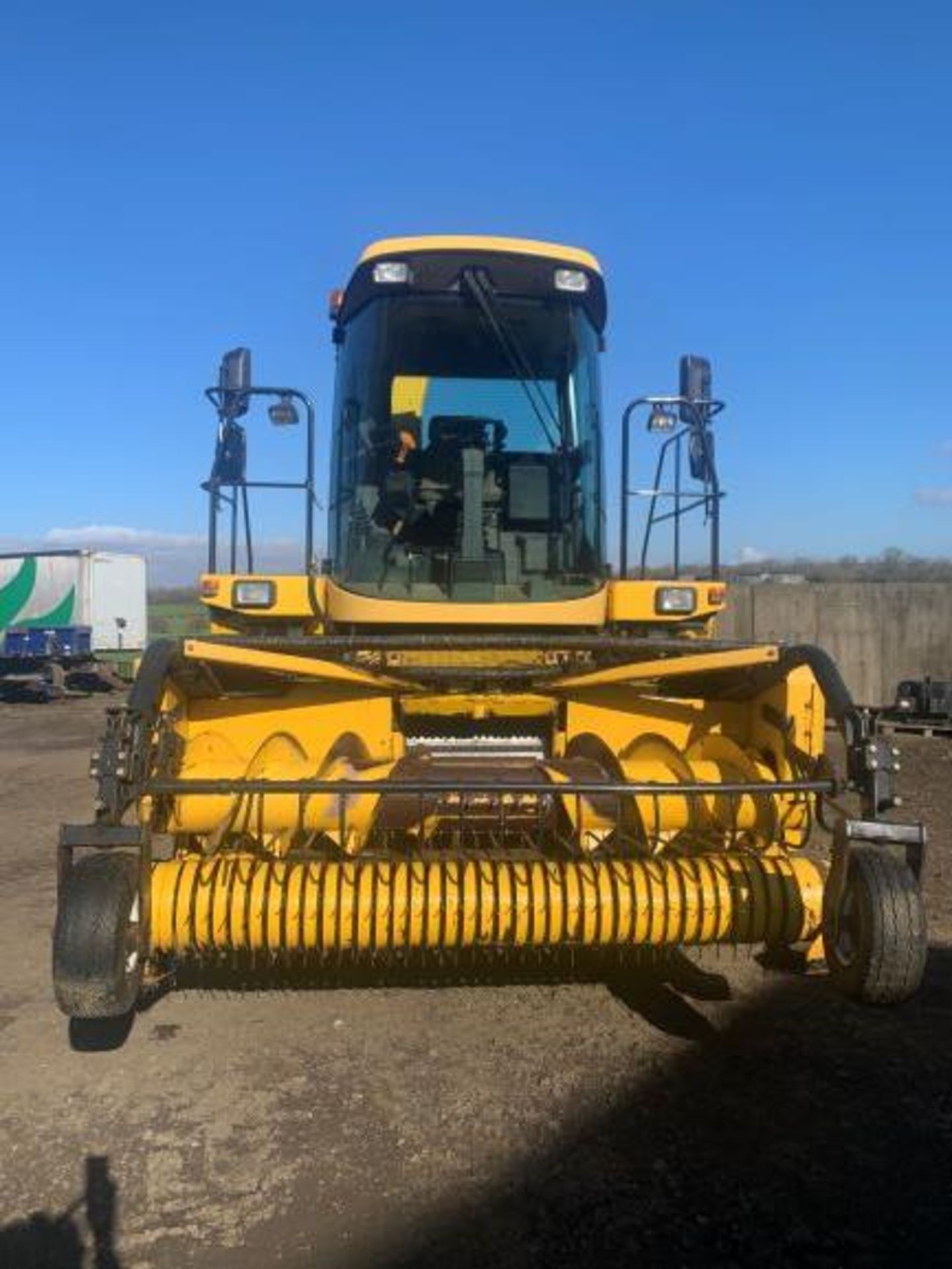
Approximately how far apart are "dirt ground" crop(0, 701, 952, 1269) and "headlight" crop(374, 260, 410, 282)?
345 centimetres

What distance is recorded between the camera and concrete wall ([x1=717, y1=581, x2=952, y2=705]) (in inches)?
820

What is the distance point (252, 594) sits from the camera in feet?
18.7

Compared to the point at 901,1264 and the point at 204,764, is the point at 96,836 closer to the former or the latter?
the point at 204,764

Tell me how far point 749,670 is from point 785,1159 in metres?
2.24

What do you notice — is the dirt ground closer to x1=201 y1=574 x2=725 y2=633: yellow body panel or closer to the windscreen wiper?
x1=201 y1=574 x2=725 y2=633: yellow body panel

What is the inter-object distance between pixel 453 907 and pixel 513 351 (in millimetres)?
3005

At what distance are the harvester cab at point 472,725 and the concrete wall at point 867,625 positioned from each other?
1529cm

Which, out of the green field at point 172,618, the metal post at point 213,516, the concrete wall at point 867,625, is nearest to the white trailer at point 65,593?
the green field at point 172,618

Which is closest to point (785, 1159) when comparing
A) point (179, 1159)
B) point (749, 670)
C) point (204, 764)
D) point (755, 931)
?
point (755, 931)

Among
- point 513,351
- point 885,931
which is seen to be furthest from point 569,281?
Answer: point 885,931

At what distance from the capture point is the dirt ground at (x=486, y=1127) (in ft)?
10.5

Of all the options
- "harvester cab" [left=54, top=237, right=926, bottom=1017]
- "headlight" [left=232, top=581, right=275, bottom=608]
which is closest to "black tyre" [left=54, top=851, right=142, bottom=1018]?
"harvester cab" [left=54, top=237, right=926, bottom=1017]

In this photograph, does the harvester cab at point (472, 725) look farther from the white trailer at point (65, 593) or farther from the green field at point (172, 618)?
the green field at point (172, 618)

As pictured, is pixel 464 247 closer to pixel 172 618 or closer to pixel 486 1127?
pixel 486 1127
